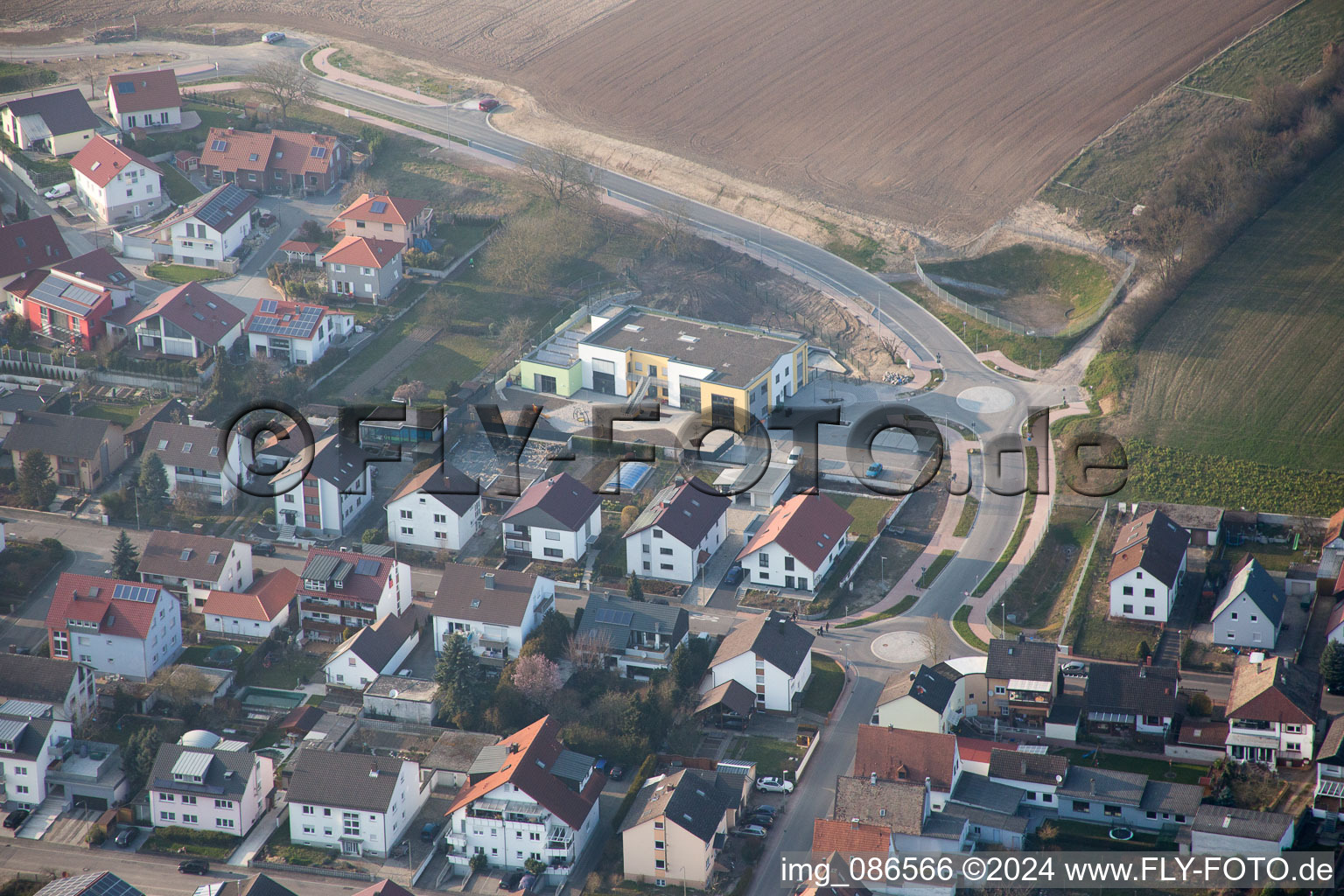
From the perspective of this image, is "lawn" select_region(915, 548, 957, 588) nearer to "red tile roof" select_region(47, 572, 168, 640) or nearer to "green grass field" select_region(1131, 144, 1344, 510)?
"green grass field" select_region(1131, 144, 1344, 510)

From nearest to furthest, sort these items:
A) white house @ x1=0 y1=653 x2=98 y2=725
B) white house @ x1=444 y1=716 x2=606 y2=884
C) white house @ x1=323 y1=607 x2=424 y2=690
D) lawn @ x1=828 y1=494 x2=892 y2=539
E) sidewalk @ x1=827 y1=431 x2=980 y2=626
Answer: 1. white house @ x1=444 y1=716 x2=606 y2=884
2. white house @ x1=0 y1=653 x2=98 y2=725
3. white house @ x1=323 y1=607 x2=424 y2=690
4. sidewalk @ x1=827 y1=431 x2=980 y2=626
5. lawn @ x1=828 y1=494 x2=892 y2=539

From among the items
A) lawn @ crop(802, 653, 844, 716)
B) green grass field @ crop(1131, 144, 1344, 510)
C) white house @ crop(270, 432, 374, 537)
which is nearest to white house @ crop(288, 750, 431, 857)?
lawn @ crop(802, 653, 844, 716)

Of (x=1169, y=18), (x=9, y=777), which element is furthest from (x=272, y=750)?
(x=1169, y=18)

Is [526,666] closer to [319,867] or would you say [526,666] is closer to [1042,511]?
[319,867]

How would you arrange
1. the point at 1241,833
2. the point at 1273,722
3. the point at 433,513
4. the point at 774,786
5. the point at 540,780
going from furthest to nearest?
the point at 433,513 < the point at 1273,722 < the point at 774,786 < the point at 540,780 < the point at 1241,833

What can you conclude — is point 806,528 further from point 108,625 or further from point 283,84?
point 283,84

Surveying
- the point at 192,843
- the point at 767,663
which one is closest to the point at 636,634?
the point at 767,663

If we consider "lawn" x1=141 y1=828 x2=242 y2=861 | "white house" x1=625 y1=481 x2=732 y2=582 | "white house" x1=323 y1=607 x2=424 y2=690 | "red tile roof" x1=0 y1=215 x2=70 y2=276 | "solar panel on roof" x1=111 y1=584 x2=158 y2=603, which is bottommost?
"lawn" x1=141 y1=828 x2=242 y2=861
